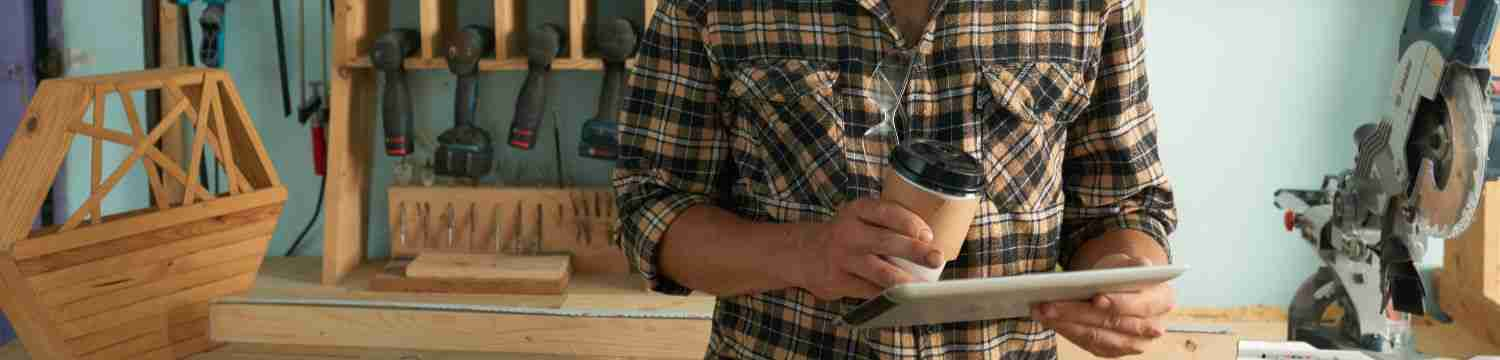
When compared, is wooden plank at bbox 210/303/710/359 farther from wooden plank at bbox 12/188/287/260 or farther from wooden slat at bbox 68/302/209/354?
wooden plank at bbox 12/188/287/260

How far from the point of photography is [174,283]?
2.19 metres

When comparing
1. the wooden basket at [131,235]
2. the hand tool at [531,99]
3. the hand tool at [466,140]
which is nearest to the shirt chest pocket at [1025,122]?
the wooden basket at [131,235]

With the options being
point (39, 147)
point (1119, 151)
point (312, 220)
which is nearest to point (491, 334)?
point (39, 147)

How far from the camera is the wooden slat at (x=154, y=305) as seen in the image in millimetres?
2029

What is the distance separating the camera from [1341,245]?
197 centimetres

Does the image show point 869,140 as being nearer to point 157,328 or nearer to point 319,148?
point 157,328

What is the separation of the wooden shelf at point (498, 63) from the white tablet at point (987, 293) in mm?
1660

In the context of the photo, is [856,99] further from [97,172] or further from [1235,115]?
[1235,115]

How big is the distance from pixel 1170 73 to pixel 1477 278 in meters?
0.69

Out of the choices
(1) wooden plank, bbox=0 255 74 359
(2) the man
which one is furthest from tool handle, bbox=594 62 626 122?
(2) the man

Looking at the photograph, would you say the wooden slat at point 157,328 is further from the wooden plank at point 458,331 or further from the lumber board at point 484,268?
the lumber board at point 484,268

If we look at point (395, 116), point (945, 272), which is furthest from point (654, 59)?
point (395, 116)

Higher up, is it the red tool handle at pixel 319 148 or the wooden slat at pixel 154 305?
the red tool handle at pixel 319 148

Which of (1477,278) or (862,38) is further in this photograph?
(1477,278)
